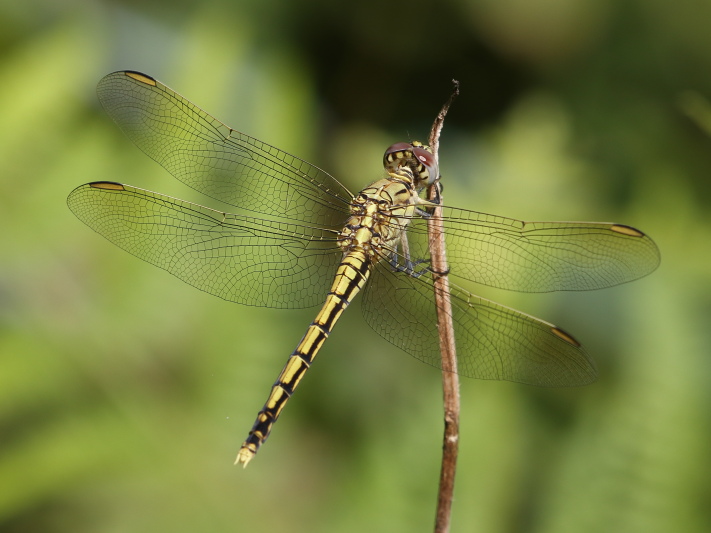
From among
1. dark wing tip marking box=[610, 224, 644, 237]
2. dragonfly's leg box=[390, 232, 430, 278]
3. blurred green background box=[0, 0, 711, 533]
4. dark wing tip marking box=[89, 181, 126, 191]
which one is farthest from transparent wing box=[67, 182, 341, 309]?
dark wing tip marking box=[610, 224, 644, 237]

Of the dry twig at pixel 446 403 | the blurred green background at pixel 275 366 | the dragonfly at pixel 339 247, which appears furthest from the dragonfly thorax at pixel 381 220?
the blurred green background at pixel 275 366

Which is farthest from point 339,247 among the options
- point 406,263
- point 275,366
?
point 275,366

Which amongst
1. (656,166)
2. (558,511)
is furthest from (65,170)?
(656,166)

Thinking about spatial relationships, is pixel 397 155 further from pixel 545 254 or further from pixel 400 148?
pixel 545 254

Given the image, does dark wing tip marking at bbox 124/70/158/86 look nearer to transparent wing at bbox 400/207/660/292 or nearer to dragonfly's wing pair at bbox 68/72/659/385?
dragonfly's wing pair at bbox 68/72/659/385

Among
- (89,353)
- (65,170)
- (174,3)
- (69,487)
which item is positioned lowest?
(69,487)

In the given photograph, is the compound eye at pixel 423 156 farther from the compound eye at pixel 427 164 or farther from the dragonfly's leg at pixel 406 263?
the dragonfly's leg at pixel 406 263

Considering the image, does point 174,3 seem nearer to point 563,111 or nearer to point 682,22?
point 563,111
